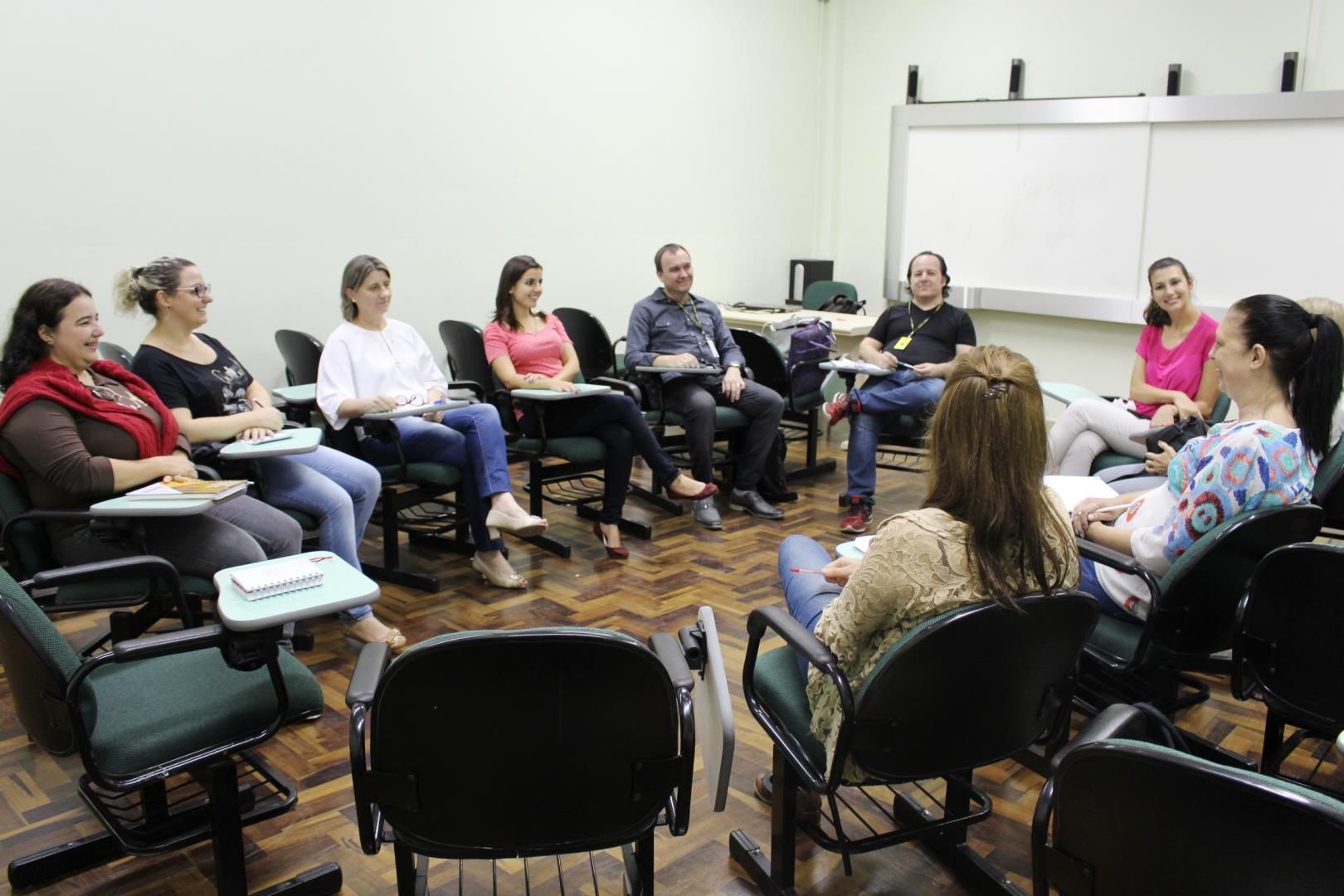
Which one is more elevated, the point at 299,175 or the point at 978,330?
the point at 299,175

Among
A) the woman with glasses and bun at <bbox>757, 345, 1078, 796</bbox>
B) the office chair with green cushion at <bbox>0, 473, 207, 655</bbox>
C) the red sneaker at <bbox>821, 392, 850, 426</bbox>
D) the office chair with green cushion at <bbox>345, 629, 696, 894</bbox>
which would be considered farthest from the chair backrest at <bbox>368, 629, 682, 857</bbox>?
the red sneaker at <bbox>821, 392, 850, 426</bbox>

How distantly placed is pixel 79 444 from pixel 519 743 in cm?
181

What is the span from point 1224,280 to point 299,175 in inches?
198

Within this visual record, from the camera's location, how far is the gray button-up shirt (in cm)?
486

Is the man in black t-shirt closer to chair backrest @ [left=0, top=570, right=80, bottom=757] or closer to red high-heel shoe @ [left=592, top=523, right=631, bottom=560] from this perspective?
red high-heel shoe @ [left=592, top=523, right=631, bottom=560]

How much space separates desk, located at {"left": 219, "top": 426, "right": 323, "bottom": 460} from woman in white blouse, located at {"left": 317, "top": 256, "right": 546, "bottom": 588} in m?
0.46

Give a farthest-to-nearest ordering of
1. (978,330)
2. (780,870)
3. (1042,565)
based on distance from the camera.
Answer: (978,330) < (780,870) < (1042,565)

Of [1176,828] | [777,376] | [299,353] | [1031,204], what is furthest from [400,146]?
[1176,828]

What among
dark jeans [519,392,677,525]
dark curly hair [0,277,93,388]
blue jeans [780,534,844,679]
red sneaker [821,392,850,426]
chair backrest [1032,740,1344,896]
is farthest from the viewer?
red sneaker [821,392,850,426]

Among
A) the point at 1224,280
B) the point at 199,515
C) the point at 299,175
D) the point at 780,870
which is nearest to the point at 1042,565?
the point at 780,870

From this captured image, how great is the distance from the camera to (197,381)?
3.20 meters

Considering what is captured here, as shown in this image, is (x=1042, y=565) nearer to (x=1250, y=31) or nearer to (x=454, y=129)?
(x=454, y=129)

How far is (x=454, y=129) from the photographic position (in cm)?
513

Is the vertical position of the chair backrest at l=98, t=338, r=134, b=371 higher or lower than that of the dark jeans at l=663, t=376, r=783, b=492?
higher
